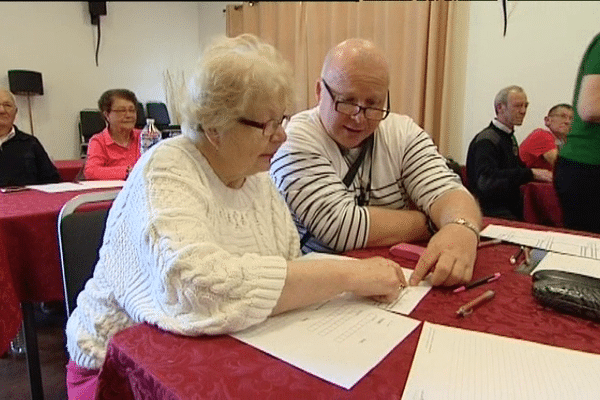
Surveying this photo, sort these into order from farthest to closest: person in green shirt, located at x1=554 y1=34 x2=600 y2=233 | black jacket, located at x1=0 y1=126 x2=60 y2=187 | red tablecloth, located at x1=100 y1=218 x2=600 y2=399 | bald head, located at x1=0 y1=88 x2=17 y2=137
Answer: black jacket, located at x1=0 y1=126 x2=60 y2=187
bald head, located at x1=0 y1=88 x2=17 y2=137
person in green shirt, located at x1=554 y1=34 x2=600 y2=233
red tablecloth, located at x1=100 y1=218 x2=600 y2=399

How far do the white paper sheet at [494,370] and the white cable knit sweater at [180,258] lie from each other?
0.70 feet

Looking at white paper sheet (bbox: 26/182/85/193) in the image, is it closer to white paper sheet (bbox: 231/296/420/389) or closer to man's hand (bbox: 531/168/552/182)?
white paper sheet (bbox: 231/296/420/389)

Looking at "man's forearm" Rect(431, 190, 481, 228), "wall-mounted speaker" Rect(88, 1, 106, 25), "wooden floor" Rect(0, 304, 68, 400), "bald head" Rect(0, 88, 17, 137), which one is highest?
"wall-mounted speaker" Rect(88, 1, 106, 25)

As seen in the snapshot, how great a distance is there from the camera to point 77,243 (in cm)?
98

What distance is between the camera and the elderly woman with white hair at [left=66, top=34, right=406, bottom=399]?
1.94ft

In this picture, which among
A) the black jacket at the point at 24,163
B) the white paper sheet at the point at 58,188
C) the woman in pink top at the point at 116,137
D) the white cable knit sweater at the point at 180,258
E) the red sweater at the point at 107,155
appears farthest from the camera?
the woman in pink top at the point at 116,137

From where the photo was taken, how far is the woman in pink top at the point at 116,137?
2.60 metres

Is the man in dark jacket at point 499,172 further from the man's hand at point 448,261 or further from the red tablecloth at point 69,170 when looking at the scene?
the red tablecloth at point 69,170

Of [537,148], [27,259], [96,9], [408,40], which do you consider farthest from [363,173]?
[96,9]

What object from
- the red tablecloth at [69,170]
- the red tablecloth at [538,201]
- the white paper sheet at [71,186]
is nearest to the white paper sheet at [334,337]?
the white paper sheet at [71,186]

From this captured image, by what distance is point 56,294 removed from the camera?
4.92 ft

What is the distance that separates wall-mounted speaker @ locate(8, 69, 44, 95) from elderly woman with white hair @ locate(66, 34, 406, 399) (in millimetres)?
3521

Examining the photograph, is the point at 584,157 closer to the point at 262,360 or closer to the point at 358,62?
the point at 358,62

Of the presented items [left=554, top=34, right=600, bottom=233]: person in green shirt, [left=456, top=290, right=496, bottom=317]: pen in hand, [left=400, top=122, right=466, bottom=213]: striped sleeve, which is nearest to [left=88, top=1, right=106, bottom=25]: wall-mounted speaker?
[left=400, top=122, right=466, bottom=213]: striped sleeve
